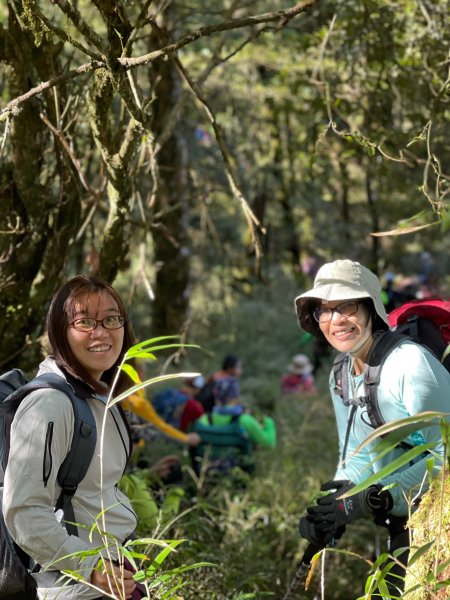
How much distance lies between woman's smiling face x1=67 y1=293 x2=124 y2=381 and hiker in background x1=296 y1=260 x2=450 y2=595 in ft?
3.49

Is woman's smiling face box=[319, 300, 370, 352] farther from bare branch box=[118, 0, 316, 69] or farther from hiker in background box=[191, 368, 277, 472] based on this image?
hiker in background box=[191, 368, 277, 472]

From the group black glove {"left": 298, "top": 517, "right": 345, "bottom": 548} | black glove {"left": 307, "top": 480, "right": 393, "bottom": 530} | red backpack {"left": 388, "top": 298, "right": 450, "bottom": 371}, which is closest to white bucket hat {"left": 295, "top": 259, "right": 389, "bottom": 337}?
red backpack {"left": 388, "top": 298, "right": 450, "bottom": 371}

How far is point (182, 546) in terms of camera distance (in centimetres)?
486

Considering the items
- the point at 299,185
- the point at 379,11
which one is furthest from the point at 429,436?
the point at 299,185

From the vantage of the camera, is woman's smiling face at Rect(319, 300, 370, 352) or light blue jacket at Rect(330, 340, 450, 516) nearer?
light blue jacket at Rect(330, 340, 450, 516)

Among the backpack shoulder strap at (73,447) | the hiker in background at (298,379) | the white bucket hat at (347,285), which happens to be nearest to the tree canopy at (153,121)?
the white bucket hat at (347,285)

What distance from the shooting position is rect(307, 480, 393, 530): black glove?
3809mm

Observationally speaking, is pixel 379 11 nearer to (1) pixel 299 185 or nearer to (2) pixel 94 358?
(2) pixel 94 358

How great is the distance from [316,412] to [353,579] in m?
A: 3.82

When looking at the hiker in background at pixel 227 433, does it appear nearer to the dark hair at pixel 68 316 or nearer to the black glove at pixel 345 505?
the black glove at pixel 345 505

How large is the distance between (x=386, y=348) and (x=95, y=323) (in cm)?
123

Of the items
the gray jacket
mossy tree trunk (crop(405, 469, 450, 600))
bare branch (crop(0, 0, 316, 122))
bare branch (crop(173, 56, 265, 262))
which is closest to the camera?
mossy tree trunk (crop(405, 469, 450, 600))

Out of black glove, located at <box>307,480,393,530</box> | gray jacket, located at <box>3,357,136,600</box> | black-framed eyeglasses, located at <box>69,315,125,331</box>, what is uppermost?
black-framed eyeglasses, located at <box>69,315,125,331</box>

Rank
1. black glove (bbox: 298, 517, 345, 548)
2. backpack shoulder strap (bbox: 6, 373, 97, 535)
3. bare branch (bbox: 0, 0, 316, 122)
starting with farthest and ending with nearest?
black glove (bbox: 298, 517, 345, 548), bare branch (bbox: 0, 0, 316, 122), backpack shoulder strap (bbox: 6, 373, 97, 535)
